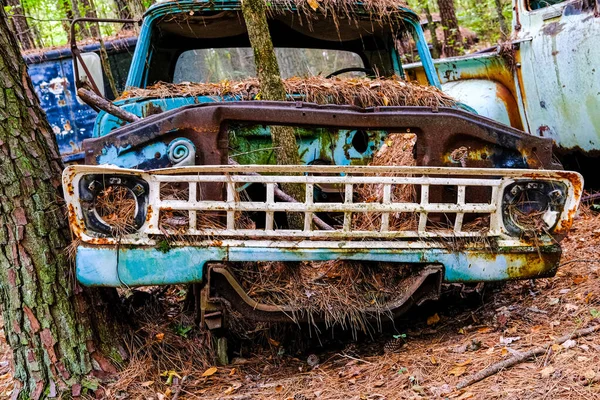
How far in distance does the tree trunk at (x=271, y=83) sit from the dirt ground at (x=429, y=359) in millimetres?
746

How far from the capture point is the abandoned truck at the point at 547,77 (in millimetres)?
4195

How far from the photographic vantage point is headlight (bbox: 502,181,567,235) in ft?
8.20

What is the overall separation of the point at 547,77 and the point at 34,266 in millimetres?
4005

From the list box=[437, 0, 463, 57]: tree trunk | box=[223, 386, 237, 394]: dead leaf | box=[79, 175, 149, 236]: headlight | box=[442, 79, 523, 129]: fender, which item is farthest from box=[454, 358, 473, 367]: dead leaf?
box=[437, 0, 463, 57]: tree trunk

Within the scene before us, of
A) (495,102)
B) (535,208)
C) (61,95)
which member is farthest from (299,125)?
(61,95)

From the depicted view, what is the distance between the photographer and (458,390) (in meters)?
2.18

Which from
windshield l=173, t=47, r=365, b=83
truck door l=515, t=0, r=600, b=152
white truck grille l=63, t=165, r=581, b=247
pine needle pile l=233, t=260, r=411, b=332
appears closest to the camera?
white truck grille l=63, t=165, r=581, b=247

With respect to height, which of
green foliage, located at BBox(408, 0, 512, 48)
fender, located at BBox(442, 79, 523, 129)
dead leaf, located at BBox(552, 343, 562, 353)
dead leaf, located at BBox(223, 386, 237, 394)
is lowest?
dead leaf, located at BBox(223, 386, 237, 394)

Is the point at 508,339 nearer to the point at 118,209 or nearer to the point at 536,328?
the point at 536,328

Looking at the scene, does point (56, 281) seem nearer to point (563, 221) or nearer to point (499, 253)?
point (499, 253)

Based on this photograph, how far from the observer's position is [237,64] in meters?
4.06

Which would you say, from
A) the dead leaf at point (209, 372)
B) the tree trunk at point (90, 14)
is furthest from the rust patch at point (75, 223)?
the tree trunk at point (90, 14)

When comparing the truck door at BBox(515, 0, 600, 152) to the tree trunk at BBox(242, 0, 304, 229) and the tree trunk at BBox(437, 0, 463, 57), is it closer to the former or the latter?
the tree trunk at BBox(242, 0, 304, 229)

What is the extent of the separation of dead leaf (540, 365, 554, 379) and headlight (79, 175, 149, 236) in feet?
5.60
